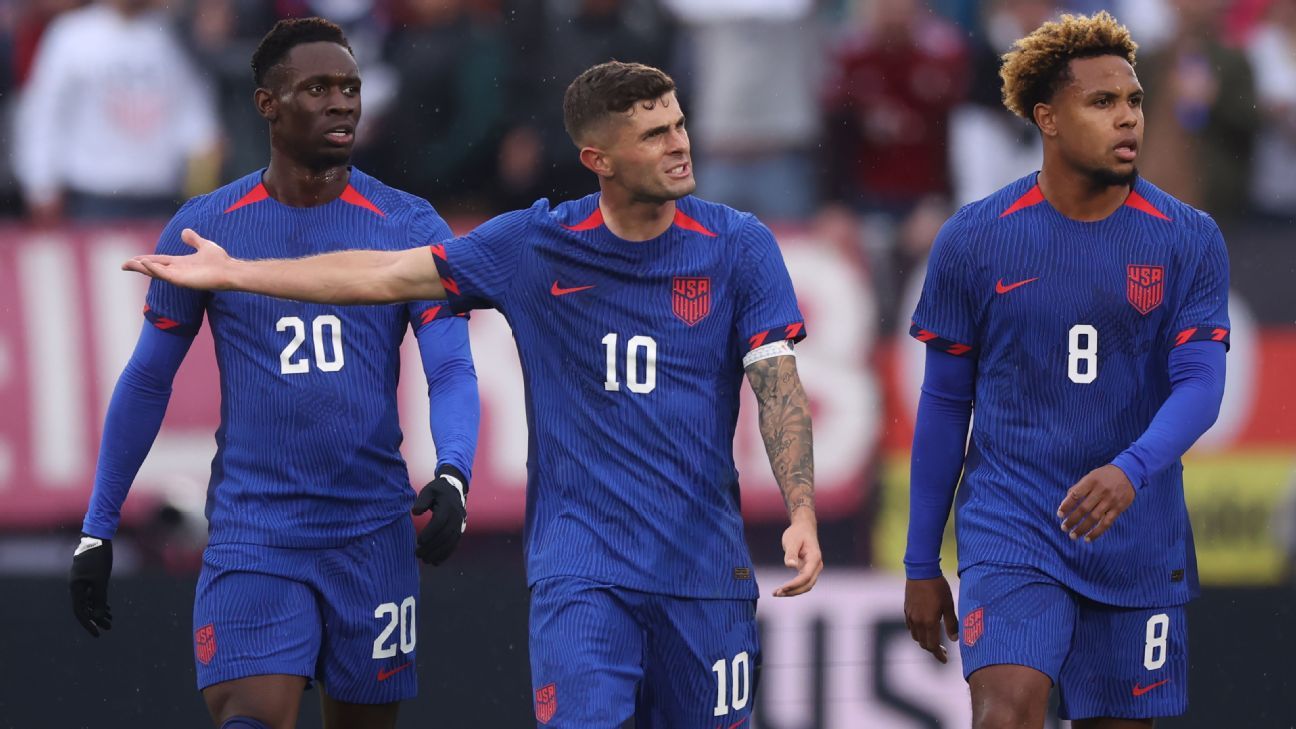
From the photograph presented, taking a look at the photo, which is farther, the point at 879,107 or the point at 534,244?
the point at 879,107

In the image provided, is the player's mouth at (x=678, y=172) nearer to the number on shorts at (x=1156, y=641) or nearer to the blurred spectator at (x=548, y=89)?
the number on shorts at (x=1156, y=641)

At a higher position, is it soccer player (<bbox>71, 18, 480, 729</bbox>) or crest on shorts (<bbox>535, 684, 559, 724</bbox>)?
soccer player (<bbox>71, 18, 480, 729</bbox>)

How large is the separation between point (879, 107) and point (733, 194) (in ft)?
2.33

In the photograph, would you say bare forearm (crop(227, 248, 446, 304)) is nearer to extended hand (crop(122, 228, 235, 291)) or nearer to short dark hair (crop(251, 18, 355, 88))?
extended hand (crop(122, 228, 235, 291))

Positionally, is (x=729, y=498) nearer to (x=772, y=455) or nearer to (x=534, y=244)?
(x=772, y=455)

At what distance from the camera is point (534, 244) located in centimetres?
522

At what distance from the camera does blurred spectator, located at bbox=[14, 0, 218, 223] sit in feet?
26.9

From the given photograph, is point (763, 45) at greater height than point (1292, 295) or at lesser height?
greater

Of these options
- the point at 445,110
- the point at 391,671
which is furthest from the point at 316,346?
the point at 445,110

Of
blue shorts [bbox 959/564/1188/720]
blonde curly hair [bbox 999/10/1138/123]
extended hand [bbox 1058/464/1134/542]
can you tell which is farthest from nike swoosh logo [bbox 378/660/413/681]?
blonde curly hair [bbox 999/10/1138/123]

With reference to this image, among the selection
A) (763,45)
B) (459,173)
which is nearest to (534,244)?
(459,173)

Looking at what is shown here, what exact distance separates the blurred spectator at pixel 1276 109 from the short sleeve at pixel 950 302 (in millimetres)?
3467

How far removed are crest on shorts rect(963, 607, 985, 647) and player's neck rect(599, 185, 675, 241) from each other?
49.9 inches

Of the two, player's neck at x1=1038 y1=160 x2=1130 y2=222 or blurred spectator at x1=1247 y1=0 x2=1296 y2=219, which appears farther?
blurred spectator at x1=1247 y1=0 x2=1296 y2=219
